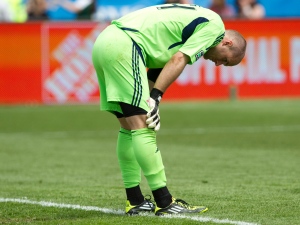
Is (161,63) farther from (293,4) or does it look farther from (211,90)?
(293,4)

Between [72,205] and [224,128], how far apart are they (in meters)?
8.28

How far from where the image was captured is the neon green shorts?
7.00m

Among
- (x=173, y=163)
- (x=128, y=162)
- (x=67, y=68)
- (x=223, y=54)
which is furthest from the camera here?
(x=67, y=68)

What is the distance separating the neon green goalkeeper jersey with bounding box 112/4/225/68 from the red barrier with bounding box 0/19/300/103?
1208 cm

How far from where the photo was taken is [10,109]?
1891 cm

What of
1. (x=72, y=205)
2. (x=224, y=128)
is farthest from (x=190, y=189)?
(x=224, y=128)

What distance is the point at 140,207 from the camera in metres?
7.36

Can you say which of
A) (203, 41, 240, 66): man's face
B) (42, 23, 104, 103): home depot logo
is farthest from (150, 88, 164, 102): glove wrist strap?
(42, 23, 104, 103): home depot logo

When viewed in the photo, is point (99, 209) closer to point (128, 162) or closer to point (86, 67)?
point (128, 162)

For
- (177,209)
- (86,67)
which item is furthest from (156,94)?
(86,67)

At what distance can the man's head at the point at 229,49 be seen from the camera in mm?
7320

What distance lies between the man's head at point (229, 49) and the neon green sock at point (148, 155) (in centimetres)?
85

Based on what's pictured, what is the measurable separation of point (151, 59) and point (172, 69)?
27 centimetres

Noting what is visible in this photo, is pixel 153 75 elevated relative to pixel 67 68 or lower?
elevated
